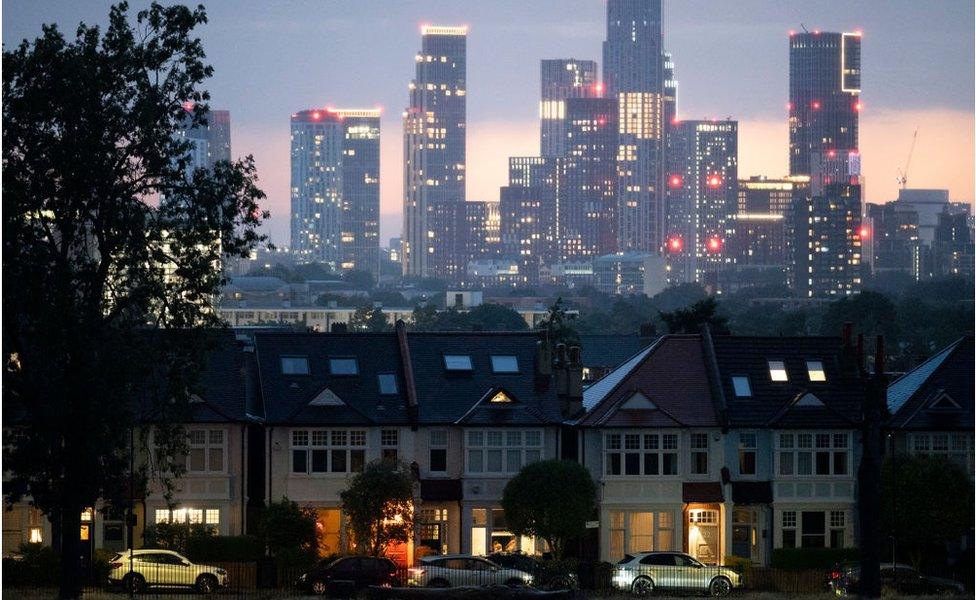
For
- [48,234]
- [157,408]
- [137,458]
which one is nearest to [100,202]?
[48,234]

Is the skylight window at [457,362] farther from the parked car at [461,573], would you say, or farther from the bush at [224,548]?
the parked car at [461,573]

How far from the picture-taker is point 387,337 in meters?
61.0

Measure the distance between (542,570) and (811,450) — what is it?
1280 centimetres

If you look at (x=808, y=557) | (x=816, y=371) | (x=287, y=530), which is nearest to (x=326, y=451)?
(x=287, y=530)

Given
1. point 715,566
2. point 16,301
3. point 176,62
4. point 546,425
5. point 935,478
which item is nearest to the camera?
point 16,301

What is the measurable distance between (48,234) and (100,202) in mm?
1440

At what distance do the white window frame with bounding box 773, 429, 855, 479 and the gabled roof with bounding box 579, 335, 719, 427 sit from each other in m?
2.08

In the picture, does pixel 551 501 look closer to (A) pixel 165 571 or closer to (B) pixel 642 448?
(B) pixel 642 448


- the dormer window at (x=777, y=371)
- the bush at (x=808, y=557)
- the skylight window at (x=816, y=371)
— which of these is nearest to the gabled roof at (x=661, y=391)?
the dormer window at (x=777, y=371)

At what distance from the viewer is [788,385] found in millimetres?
59062

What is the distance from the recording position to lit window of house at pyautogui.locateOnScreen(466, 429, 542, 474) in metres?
57.9

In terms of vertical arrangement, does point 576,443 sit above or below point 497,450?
above

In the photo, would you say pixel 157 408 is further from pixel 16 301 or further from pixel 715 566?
pixel 715 566

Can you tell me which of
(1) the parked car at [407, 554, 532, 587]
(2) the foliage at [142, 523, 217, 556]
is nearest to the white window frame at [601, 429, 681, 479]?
(1) the parked car at [407, 554, 532, 587]
